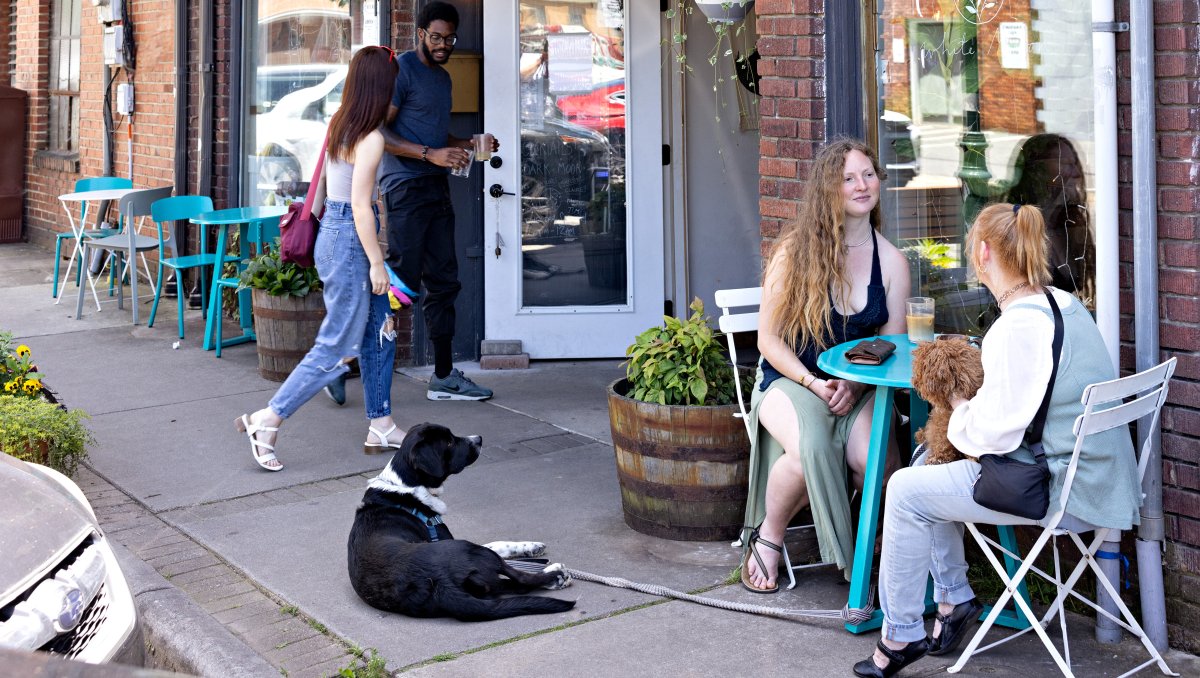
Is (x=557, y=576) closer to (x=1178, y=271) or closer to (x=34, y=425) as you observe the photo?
(x=1178, y=271)

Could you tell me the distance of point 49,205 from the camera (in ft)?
45.0

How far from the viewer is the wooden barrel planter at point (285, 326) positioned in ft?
25.3

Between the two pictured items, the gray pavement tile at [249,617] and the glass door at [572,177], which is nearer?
the gray pavement tile at [249,617]

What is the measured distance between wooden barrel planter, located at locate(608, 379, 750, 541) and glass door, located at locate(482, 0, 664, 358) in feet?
9.98

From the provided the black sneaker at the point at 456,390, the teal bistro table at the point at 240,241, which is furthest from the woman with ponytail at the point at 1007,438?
the teal bistro table at the point at 240,241

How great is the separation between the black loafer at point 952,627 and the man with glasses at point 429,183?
12.3 feet

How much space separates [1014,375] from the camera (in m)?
3.58

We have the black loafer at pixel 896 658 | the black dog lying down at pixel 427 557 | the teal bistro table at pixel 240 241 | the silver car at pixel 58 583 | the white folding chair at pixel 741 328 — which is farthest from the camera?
the teal bistro table at pixel 240 241

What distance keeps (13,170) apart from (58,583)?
40.3ft

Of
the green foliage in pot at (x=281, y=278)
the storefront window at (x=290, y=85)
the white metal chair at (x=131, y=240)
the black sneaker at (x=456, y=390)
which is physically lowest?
the black sneaker at (x=456, y=390)

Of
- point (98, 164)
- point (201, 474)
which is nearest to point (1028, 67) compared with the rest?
point (201, 474)

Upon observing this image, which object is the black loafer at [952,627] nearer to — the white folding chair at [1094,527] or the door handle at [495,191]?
the white folding chair at [1094,527]

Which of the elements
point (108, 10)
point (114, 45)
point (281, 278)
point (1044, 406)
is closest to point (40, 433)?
point (281, 278)

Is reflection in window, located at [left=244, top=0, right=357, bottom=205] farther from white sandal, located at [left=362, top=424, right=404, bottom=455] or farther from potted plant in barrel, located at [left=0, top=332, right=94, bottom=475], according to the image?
potted plant in barrel, located at [left=0, top=332, right=94, bottom=475]
